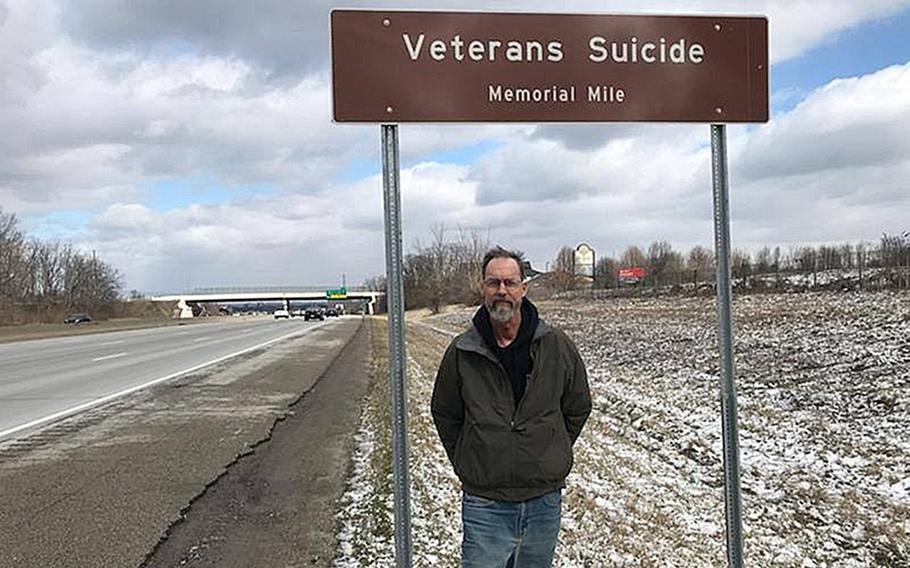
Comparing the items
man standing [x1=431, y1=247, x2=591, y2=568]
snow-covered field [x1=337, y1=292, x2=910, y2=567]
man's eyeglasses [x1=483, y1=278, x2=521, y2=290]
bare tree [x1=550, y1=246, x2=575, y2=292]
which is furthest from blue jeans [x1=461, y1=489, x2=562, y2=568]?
bare tree [x1=550, y1=246, x2=575, y2=292]

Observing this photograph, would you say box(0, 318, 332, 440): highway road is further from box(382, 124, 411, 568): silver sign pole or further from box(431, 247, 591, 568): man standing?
box(431, 247, 591, 568): man standing

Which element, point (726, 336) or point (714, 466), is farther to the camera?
point (714, 466)

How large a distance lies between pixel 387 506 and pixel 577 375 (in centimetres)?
378

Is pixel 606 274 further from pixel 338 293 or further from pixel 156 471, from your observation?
pixel 338 293

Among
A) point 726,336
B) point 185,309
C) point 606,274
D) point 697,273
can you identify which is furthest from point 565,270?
point 185,309

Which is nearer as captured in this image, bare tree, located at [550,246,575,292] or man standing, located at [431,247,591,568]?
man standing, located at [431,247,591,568]

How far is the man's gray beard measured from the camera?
3.04 m

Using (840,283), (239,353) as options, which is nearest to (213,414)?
(239,353)

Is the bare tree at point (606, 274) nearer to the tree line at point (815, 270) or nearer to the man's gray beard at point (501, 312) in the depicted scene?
the tree line at point (815, 270)

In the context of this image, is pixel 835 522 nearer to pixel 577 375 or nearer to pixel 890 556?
pixel 890 556

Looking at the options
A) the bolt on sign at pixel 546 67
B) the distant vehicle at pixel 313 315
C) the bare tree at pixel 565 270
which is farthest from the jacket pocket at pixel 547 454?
the distant vehicle at pixel 313 315

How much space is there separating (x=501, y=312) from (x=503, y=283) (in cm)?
11

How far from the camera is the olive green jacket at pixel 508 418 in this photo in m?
3.02

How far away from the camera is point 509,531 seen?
122 inches
